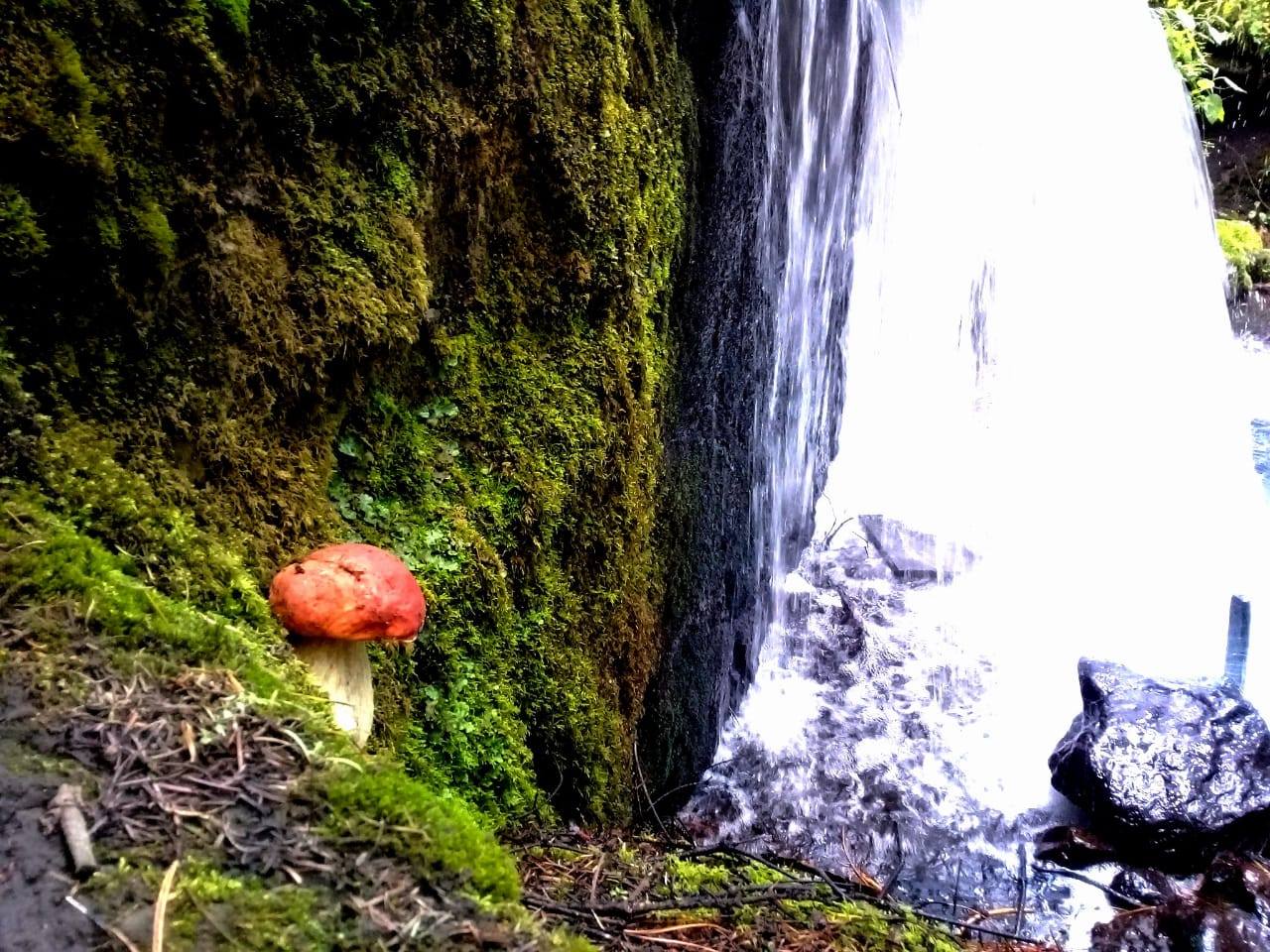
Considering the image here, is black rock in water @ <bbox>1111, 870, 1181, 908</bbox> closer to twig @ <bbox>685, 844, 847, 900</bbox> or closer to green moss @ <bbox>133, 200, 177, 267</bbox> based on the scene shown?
twig @ <bbox>685, 844, 847, 900</bbox>

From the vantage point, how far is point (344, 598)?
187cm

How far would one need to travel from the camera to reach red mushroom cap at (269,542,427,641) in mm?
1864

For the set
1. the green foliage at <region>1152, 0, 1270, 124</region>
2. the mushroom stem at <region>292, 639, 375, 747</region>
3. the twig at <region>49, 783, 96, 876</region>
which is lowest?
the mushroom stem at <region>292, 639, 375, 747</region>

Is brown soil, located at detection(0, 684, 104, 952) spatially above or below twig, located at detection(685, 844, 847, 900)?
above

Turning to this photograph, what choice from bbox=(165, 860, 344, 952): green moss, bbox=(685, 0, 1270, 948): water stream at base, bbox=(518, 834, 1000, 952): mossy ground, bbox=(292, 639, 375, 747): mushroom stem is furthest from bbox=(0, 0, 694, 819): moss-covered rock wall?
bbox=(685, 0, 1270, 948): water stream at base

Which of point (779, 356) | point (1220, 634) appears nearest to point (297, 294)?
point (779, 356)

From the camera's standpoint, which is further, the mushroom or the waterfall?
the waterfall

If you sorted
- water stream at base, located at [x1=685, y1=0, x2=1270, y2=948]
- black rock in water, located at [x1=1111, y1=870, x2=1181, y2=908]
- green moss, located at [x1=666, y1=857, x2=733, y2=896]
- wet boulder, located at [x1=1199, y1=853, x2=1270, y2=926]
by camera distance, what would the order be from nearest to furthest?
green moss, located at [x1=666, y1=857, x2=733, y2=896] → wet boulder, located at [x1=1199, y1=853, x2=1270, y2=926] → black rock in water, located at [x1=1111, y1=870, x2=1181, y2=908] → water stream at base, located at [x1=685, y1=0, x2=1270, y2=948]

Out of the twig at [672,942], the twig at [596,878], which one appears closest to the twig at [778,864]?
the twig at [596,878]

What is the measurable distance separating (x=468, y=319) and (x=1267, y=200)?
16.3 m


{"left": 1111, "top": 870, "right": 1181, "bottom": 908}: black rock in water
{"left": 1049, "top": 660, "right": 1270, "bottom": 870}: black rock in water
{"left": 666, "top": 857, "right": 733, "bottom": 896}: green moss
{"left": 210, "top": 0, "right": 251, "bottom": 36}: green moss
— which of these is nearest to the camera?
{"left": 210, "top": 0, "right": 251, "bottom": 36}: green moss

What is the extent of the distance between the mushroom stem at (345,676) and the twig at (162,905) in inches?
30.7

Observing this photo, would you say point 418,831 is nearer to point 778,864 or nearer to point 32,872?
point 32,872

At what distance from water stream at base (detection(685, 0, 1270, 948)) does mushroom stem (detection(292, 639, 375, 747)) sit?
283 cm
